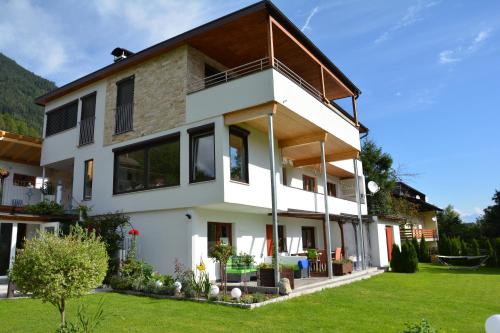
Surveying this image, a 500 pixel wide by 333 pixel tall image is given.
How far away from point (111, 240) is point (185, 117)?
→ 5.38m

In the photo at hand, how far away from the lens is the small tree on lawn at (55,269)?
5.99 meters


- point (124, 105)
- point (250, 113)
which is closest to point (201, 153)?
point (250, 113)

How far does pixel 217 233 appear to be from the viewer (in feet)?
49.6

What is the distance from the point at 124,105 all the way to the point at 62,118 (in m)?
5.25

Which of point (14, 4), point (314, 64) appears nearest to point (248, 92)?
point (314, 64)

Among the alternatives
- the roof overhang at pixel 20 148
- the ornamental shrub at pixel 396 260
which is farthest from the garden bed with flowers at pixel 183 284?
the ornamental shrub at pixel 396 260

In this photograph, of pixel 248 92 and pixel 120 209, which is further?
pixel 120 209

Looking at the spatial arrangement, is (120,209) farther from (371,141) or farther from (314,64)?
(371,141)

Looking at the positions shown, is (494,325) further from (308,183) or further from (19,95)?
(19,95)

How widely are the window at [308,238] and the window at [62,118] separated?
1341 centimetres

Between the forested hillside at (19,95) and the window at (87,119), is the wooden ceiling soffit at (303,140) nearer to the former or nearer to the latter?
the window at (87,119)

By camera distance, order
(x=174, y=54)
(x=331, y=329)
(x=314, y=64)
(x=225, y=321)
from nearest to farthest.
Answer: (x=331, y=329)
(x=225, y=321)
(x=174, y=54)
(x=314, y=64)

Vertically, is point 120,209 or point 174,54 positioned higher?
point 174,54

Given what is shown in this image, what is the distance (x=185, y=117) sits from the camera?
48.3 ft
